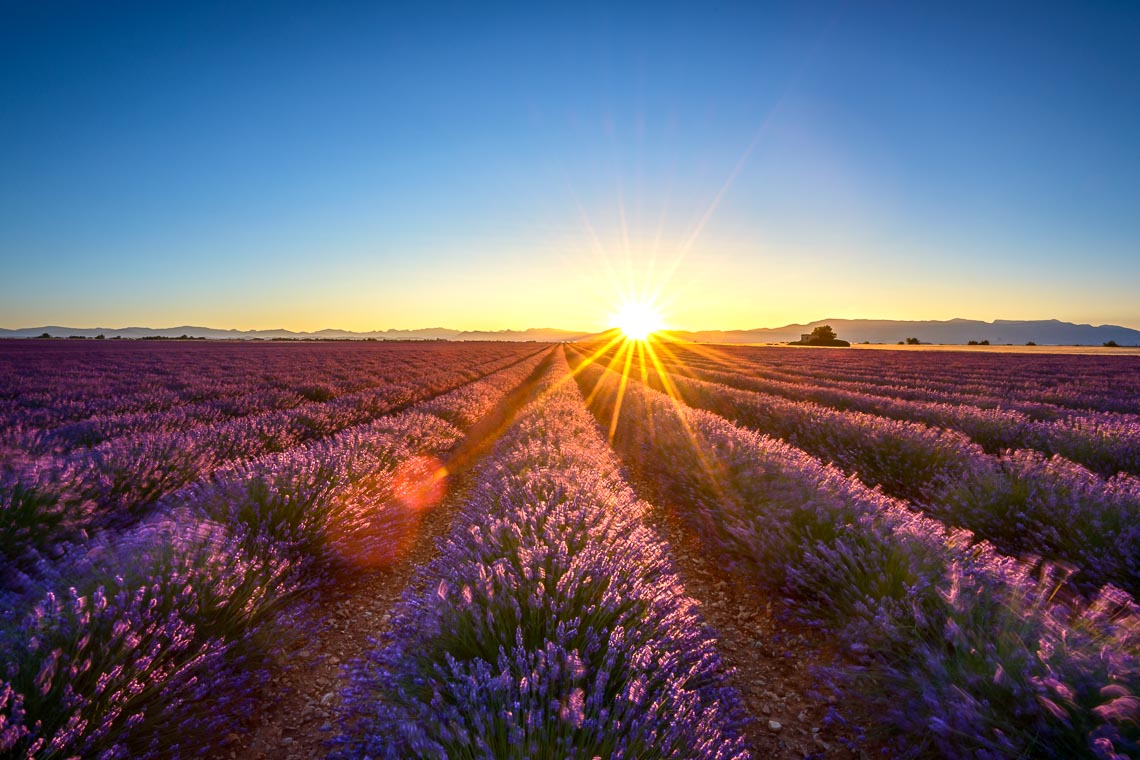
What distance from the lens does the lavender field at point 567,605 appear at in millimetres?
1689

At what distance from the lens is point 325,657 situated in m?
2.90

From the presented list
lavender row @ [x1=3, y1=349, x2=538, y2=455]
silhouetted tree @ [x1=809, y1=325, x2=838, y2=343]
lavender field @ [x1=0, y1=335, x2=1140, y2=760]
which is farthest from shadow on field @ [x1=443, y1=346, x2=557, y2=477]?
silhouetted tree @ [x1=809, y1=325, x2=838, y2=343]

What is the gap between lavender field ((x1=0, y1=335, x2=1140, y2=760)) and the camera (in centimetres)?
169

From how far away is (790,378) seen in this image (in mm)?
19109

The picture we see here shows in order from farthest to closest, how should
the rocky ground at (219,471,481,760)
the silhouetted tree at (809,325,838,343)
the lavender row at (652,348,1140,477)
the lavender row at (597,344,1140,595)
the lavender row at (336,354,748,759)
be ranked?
the silhouetted tree at (809,325,838,343), the lavender row at (652,348,1140,477), the lavender row at (597,344,1140,595), the rocky ground at (219,471,481,760), the lavender row at (336,354,748,759)

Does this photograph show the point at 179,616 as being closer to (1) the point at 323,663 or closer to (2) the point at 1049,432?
(1) the point at 323,663

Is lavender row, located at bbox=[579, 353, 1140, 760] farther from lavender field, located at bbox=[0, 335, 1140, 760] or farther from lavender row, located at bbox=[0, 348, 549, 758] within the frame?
lavender row, located at bbox=[0, 348, 549, 758]

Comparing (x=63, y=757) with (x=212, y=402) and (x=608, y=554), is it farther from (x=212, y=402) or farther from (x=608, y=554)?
(x=212, y=402)

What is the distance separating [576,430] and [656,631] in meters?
5.82

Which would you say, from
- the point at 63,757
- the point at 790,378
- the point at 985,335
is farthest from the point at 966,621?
the point at 985,335

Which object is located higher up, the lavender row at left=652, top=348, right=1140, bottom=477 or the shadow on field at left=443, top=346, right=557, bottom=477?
the lavender row at left=652, top=348, right=1140, bottom=477

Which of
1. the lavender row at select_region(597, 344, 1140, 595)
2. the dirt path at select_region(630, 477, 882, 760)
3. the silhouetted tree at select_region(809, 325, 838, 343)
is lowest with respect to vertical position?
the dirt path at select_region(630, 477, 882, 760)

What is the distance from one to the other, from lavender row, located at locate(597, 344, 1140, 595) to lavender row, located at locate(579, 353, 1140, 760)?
31 centimetres

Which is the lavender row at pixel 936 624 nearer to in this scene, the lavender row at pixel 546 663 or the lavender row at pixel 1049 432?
the lavender row at pixel 546 663
